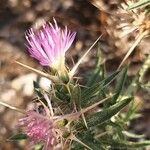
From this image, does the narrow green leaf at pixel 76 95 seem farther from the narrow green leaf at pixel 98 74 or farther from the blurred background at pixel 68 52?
the blurred background at pixel 68 52

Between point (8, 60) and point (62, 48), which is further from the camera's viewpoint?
point (8, 60)

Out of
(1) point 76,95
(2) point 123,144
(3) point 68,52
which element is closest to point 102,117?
(1) point 76,95

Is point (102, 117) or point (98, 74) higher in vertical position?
point (98, 74)

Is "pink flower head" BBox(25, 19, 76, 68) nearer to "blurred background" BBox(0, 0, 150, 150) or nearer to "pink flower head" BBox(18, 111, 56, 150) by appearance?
"pink flower head" BBox(18, 111, 56, 150)

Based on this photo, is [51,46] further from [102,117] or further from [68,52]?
[68,52]

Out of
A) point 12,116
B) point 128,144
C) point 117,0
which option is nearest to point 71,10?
point 117,0

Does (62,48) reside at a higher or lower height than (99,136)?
higher

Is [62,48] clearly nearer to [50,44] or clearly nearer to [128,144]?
[50,44]

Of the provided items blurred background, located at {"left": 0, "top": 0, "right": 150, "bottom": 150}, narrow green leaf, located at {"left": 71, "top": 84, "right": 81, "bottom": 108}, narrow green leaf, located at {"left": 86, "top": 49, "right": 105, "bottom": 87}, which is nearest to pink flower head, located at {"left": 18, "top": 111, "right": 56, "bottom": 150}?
narrow green leaf, located at {"left": 71, "top": 84, "right": 81, "bottom": 108}
